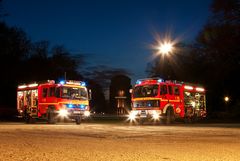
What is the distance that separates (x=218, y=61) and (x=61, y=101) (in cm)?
2148

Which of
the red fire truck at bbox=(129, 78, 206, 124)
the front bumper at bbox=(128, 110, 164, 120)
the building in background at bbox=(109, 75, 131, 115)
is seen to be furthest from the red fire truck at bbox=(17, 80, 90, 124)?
the building in background at bbox=(109, 75, 131, 115)

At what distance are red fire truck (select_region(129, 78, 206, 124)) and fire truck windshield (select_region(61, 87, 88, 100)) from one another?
11.4 feet

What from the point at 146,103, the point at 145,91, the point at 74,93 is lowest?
the point at 146,103

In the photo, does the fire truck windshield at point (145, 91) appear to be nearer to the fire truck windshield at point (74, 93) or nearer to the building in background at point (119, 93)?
the fire truck windshield at point (74, 93)

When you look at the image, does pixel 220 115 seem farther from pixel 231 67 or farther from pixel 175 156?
pixel 175 156

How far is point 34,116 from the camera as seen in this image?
35.0 m

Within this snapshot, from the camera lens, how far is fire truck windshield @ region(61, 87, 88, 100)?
3253 centimetres

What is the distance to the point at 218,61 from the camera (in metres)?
48.5

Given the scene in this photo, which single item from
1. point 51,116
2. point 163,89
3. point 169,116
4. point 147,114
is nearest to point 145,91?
point 163,89

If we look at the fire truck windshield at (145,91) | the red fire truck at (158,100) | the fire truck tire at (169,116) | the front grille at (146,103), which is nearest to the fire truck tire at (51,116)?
the red fire truck at (158,100)

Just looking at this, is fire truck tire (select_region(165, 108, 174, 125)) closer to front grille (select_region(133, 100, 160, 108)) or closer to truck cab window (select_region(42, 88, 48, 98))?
front grille (select_region(133, 100, 160, 108))

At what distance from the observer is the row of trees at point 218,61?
136 feet

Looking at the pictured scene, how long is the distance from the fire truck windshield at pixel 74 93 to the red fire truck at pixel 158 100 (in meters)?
3.47

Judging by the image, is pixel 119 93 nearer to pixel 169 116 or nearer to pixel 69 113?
pixel 169 116
